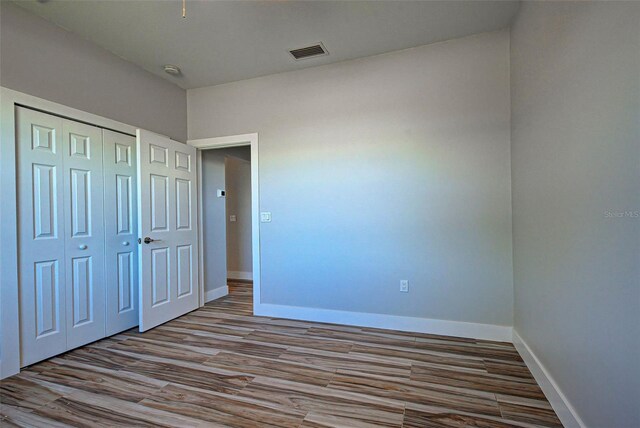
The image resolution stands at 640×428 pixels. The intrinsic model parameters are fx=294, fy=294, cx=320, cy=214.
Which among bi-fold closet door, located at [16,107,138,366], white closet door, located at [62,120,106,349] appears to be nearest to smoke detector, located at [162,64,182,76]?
bi-fold closet door, located at [16,107,138,366]

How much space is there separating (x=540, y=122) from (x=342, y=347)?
218 cm

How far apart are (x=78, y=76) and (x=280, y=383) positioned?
9.94ft

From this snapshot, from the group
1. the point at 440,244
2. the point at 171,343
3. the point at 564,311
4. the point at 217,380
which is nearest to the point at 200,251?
the point at 171,343

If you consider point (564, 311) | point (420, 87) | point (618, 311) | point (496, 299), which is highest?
point (420, 87)

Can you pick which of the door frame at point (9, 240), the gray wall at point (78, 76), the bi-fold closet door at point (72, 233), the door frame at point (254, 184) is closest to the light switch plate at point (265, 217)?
the door frame at point (254, 184)

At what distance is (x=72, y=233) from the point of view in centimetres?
245

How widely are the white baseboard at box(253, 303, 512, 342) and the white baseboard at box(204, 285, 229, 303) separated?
0.91 meters

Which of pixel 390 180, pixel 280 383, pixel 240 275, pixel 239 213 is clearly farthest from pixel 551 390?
pixel 239 213

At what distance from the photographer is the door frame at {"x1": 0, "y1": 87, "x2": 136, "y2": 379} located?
2006 millimetres

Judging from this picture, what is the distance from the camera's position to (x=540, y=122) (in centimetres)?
184

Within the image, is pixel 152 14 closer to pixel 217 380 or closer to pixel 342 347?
pixel 217 380

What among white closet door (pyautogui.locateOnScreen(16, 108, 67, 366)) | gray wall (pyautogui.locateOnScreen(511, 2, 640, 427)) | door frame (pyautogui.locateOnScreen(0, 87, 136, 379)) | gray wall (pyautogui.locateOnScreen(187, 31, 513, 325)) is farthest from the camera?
gray wall (pyautogui.locateOnScreen(187, 31, 513, 325))

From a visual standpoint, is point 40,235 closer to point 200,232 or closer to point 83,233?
point 83,233

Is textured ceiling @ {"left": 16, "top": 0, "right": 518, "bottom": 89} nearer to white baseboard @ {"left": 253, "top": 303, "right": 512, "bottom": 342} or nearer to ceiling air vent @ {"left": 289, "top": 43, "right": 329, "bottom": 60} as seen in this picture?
ceiling air vent @ {"left": 289, "top": 43, "right": 329, "bottom": 60}
